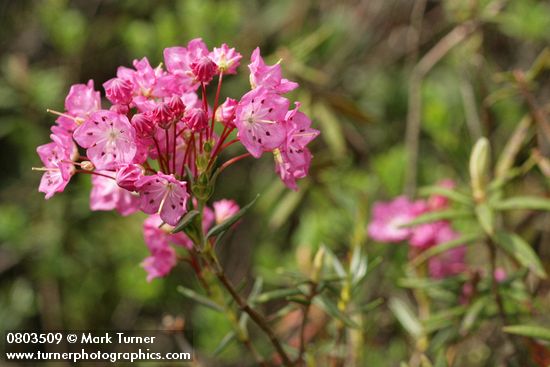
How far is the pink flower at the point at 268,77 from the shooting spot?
1201mm

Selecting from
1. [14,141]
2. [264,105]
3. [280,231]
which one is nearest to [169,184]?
[264,105]

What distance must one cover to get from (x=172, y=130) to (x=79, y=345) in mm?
2004

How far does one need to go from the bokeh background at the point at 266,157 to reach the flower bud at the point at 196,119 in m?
1.14

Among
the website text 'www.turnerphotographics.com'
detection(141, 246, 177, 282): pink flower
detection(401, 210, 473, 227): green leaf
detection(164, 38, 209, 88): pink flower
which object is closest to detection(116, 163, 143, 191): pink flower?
detection(164, 38, 209, 88): pink flower

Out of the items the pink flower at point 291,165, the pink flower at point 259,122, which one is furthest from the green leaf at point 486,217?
the pink flower at point 259,122

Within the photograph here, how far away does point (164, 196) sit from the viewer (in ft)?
3.67

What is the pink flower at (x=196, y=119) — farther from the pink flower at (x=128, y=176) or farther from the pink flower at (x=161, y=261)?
the pink flower at (x=161, y=261)

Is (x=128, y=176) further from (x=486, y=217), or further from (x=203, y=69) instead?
(x=486, y=217)

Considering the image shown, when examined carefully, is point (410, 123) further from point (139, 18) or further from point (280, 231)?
point (139, 18)

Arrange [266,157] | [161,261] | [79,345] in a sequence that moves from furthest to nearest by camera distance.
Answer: [266,157] < [79,345] < [161,261]

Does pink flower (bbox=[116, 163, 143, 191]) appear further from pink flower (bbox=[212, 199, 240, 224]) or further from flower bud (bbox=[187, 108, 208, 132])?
pink flower (bbox=[212, 199, 240, 224])

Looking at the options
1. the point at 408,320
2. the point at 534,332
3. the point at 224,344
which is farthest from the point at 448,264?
the point at 224,344

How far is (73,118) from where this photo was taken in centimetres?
129

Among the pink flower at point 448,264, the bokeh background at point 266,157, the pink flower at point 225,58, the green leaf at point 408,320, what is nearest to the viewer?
the pink flower at point 225,58
